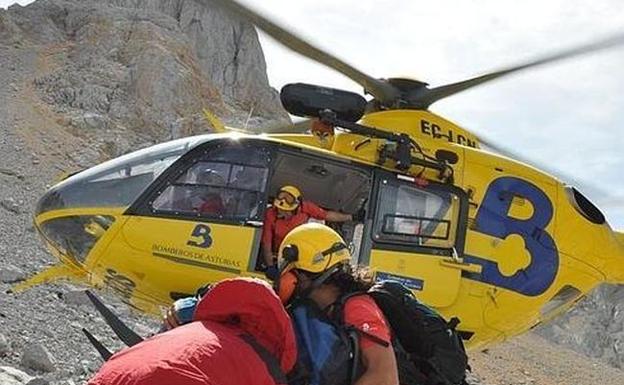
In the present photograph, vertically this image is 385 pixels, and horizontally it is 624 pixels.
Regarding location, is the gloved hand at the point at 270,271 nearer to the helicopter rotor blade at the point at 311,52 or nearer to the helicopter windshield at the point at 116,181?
the helicopter windshield at the point at 116,181

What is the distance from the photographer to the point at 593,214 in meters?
7.99

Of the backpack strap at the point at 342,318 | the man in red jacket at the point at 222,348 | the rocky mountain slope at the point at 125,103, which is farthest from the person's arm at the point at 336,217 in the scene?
the rocky mountain slope at the point at 125,103

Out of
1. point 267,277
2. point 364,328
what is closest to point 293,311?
point 364,328

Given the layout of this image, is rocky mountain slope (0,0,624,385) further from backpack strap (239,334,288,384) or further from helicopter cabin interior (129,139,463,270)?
backpack strap (239,334,288,384)

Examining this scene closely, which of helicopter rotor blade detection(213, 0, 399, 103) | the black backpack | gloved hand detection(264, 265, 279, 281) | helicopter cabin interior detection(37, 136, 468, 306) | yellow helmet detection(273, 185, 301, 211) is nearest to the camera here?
the black backpack

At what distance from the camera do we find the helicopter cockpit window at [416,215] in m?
7.36

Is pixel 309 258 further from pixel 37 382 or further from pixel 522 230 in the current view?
pixel 522 230

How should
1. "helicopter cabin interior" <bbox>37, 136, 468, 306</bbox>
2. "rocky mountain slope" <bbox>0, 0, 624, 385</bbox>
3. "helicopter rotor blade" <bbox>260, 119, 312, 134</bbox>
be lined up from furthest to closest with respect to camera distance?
"rocky mountain slope" <bbox>0, 0, 624, 385</bbox>, "helicopter rotor blade" <bbox>260, 119, 312, 134</bbox>, "helicopter cabin interior" <bbox>37, 136, 468, 306</bbox>

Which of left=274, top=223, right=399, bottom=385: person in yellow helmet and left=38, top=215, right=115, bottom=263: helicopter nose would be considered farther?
left=38, top=215, right=115, bottom=263: helicopter nose

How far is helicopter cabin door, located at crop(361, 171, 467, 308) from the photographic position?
7293mm

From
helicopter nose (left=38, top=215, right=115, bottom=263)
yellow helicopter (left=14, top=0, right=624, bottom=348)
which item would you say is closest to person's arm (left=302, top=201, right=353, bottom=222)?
yellow helicopter (left=14, top=0, right=624, bottom=348)

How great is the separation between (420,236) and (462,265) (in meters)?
0.45

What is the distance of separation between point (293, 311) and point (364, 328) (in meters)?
0.32

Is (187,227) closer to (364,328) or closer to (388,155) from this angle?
(388,155)
